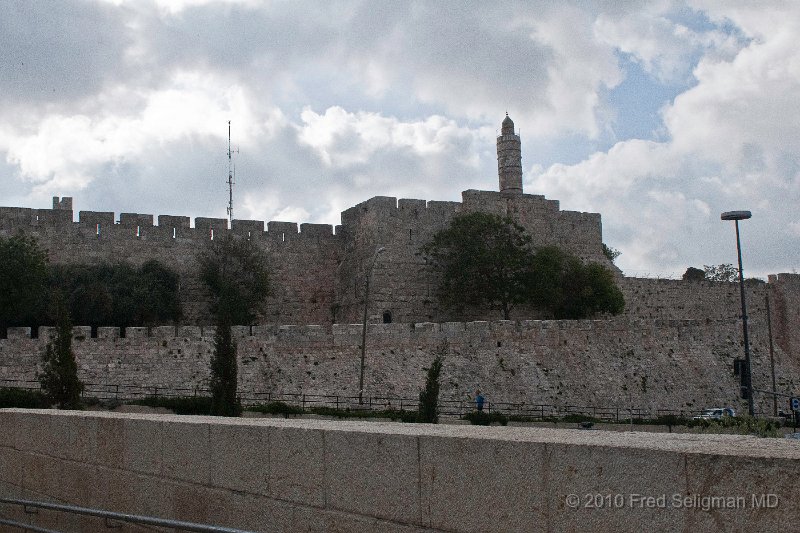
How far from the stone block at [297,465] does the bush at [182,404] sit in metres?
14.1

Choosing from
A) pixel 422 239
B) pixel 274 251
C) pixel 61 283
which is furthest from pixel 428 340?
pixel 61 283

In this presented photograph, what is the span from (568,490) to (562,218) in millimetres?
31871

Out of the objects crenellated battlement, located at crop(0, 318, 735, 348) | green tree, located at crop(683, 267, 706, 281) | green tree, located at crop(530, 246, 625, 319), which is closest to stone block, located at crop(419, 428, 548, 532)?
crenellated battlement, located at crop(0, 318, 735, 348)

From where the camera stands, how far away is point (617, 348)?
2838 centimetres

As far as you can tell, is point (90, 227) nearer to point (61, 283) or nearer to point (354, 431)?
point (61, 283)

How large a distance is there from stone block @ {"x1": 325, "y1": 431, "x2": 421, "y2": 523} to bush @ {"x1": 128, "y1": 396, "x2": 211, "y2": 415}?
14.5 m

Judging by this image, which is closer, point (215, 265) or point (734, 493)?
point (734, 493)

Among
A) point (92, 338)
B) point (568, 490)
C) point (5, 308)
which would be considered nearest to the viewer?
point (568, 490)

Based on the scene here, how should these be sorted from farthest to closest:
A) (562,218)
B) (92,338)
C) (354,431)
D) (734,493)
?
(562,218) < (92,338) < (354,431) < (734,493)

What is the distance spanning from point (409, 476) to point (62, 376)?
14455mm

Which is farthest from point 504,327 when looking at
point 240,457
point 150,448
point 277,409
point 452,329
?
point 240,457

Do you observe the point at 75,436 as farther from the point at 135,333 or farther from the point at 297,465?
the point at 135,333

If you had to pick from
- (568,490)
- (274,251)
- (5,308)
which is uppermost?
(274,251)

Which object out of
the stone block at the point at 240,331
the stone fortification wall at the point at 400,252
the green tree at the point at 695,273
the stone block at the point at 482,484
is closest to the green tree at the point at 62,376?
the stone block at the point at 240,331
